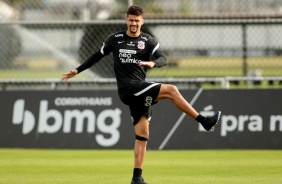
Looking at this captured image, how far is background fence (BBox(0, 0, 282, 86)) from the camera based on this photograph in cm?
1659

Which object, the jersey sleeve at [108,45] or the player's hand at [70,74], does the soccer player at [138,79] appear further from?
the player's hand at [70,74]

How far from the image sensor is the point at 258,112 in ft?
48.4

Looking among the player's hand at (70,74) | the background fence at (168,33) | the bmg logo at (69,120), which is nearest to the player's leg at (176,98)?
the player's hand at (70,74)

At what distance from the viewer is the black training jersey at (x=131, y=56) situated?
9.18 metres

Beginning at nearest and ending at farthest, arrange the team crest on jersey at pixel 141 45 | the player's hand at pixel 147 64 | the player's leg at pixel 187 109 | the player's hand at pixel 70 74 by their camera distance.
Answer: the player's hand at pixel 147 64 < the player's leg at pixel 187 109 < the team crest on jersey at pixel 141 45 < the player's hand at pixel 70 74

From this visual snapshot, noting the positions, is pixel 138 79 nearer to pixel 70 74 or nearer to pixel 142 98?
pixel 142 98
